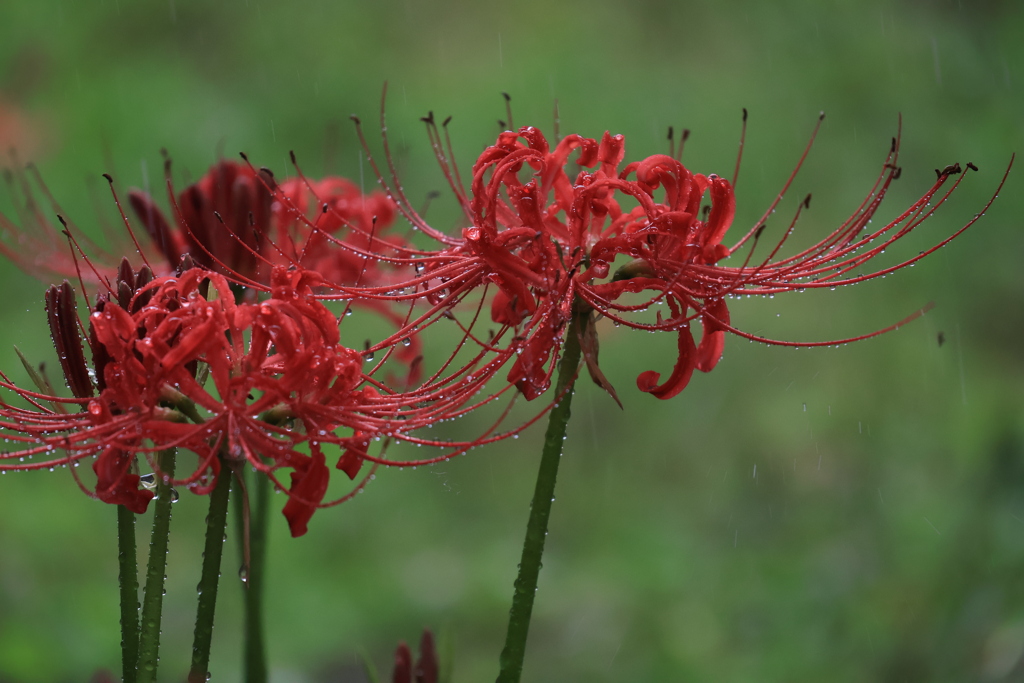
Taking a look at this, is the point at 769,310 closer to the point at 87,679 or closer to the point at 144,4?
the point at 87,679

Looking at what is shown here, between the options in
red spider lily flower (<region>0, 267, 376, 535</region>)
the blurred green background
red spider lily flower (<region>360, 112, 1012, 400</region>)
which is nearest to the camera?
red spider lily flower (<region>0, 267, 376, 535</region>)

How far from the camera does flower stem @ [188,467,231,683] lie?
805 millimetres

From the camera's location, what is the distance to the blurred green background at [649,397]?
2111mm

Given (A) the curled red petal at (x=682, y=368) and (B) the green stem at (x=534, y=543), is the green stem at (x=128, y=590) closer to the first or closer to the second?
(B) the green stem at (x=534, y=543)

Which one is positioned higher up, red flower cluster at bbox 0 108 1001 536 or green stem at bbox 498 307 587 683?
red flower cluster at bbox 0 108 1001 536

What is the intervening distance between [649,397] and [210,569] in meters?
2.41

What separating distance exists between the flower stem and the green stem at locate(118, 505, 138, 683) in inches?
2.5

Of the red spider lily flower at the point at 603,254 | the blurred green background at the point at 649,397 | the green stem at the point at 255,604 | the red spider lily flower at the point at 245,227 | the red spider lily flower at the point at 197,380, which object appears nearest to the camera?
the red spider lily flower at the point at 197,380

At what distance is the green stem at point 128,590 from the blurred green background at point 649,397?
1027 mm

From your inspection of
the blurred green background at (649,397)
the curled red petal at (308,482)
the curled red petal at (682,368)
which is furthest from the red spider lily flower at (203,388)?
the blurred green background at (649,397)

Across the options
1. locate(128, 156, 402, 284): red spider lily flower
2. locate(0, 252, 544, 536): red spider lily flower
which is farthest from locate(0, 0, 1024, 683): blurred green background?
locate(0, 252, 544, 536): red spider lily flower

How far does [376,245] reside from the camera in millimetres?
1251

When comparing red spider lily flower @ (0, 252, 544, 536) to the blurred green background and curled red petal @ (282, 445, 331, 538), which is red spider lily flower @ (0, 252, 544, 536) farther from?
the blurred green background

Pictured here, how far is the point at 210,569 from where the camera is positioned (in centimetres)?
81
